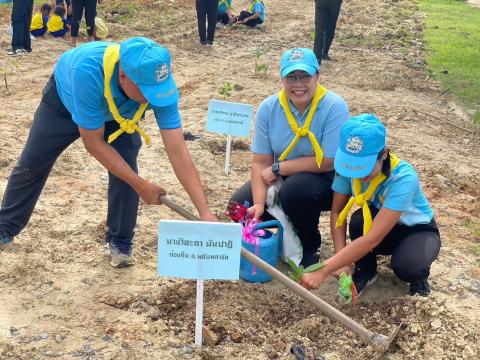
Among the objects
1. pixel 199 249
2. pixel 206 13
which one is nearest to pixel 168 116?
pixel 199 249

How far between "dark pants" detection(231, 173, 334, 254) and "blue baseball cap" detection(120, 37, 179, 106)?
3.75ft

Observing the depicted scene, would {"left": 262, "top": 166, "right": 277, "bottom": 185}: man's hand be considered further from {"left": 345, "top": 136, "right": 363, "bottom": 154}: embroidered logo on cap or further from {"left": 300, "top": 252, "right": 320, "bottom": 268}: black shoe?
{"left": 345, "top": 136, "right": 363, "bottom": 154}: embroidered logo on cap

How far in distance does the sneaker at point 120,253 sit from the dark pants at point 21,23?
5782 millimetres

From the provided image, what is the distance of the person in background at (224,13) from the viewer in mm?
12086

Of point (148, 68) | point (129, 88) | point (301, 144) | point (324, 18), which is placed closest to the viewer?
point (148, 68)

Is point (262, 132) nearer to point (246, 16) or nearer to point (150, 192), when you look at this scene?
point (150, 192)

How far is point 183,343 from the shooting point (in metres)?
2.92

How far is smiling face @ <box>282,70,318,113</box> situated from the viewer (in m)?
3.51

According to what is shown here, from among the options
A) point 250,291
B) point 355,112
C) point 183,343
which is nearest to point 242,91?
point 355,112

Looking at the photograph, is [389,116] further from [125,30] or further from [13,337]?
[125,30]

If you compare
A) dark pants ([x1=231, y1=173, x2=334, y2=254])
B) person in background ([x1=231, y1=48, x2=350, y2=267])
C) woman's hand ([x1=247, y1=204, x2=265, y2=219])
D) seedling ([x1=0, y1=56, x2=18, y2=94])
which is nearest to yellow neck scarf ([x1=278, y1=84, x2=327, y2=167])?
person in background ([x1=231, y1=48, x2=350, y2=267])

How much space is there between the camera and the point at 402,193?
309cm

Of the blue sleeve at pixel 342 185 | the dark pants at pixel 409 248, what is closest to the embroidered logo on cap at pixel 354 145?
the blue sleeve at pixel 342 185

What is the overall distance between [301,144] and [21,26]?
6056 mm
